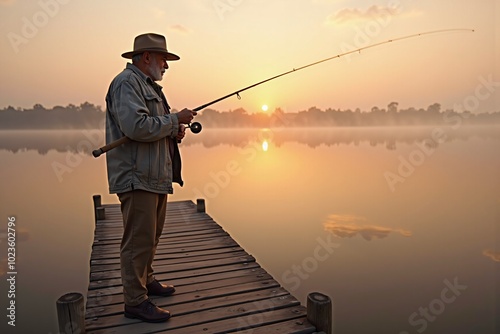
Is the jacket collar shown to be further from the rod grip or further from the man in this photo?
the rod grip

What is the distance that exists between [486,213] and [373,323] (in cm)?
888

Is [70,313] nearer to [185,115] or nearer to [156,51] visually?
[185,115]

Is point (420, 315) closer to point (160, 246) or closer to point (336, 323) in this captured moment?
point (336, 323)

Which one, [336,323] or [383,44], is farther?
A: [383,44]

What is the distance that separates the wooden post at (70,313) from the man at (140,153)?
0.39 meters

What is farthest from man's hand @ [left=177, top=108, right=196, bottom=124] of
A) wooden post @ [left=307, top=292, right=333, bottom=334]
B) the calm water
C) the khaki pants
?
the calm water

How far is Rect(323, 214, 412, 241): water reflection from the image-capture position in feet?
32.3

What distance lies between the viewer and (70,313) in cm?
263

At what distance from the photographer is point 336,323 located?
5.70 metres

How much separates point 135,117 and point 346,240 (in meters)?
8.34

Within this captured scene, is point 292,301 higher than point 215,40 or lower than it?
lower

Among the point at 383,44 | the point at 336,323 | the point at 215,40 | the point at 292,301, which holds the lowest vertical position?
the point at 336,323

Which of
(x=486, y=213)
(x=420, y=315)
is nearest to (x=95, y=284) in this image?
(x=420, y=315)

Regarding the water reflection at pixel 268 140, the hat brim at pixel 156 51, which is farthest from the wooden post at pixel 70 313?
the water reflection at pixel 268 140
